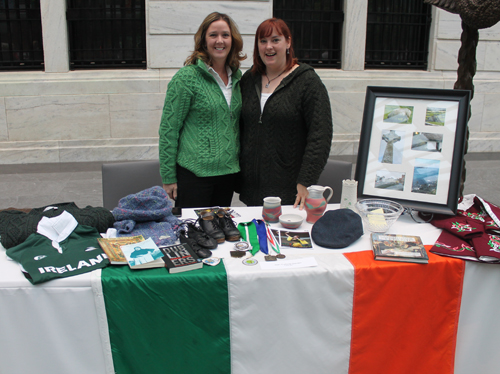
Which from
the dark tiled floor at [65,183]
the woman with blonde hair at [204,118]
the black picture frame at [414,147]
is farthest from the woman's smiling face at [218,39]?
the dark tiled floor at [65,183]

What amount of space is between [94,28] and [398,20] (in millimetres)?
4718

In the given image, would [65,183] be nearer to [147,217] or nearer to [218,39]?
[218,39]

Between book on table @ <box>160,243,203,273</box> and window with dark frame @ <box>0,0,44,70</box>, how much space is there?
572 centimetres

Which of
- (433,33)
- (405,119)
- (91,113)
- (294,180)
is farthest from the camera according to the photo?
(433,33)

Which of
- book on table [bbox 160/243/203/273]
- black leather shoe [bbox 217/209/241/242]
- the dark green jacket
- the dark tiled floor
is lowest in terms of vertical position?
the dark tiled floor

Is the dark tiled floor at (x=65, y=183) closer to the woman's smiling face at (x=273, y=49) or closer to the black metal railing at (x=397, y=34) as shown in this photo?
the black metal railing at (x=397, y=34)

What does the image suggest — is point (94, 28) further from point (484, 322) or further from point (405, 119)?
point (484, 322)

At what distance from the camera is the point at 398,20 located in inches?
277

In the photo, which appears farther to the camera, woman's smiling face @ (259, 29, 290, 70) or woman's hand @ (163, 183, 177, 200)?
woman's hand @ (163, 183, 177, 200)

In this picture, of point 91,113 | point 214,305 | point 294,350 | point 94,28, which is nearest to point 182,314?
point 214,305

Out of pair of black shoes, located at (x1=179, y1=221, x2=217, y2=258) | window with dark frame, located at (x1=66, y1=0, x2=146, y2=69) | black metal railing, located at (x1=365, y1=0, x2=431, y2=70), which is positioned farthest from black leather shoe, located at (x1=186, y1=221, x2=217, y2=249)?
black metal railing, located at (x1=365, y1=0, x2=431, y2=70)

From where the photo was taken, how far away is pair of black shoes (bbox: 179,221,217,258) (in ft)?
Answer: 6.04

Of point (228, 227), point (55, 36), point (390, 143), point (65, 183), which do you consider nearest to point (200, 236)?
point (228, 227)

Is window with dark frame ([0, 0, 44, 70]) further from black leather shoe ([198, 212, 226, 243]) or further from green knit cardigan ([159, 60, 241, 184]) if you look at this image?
black leather shoe ([198, 212, 226, 243])
